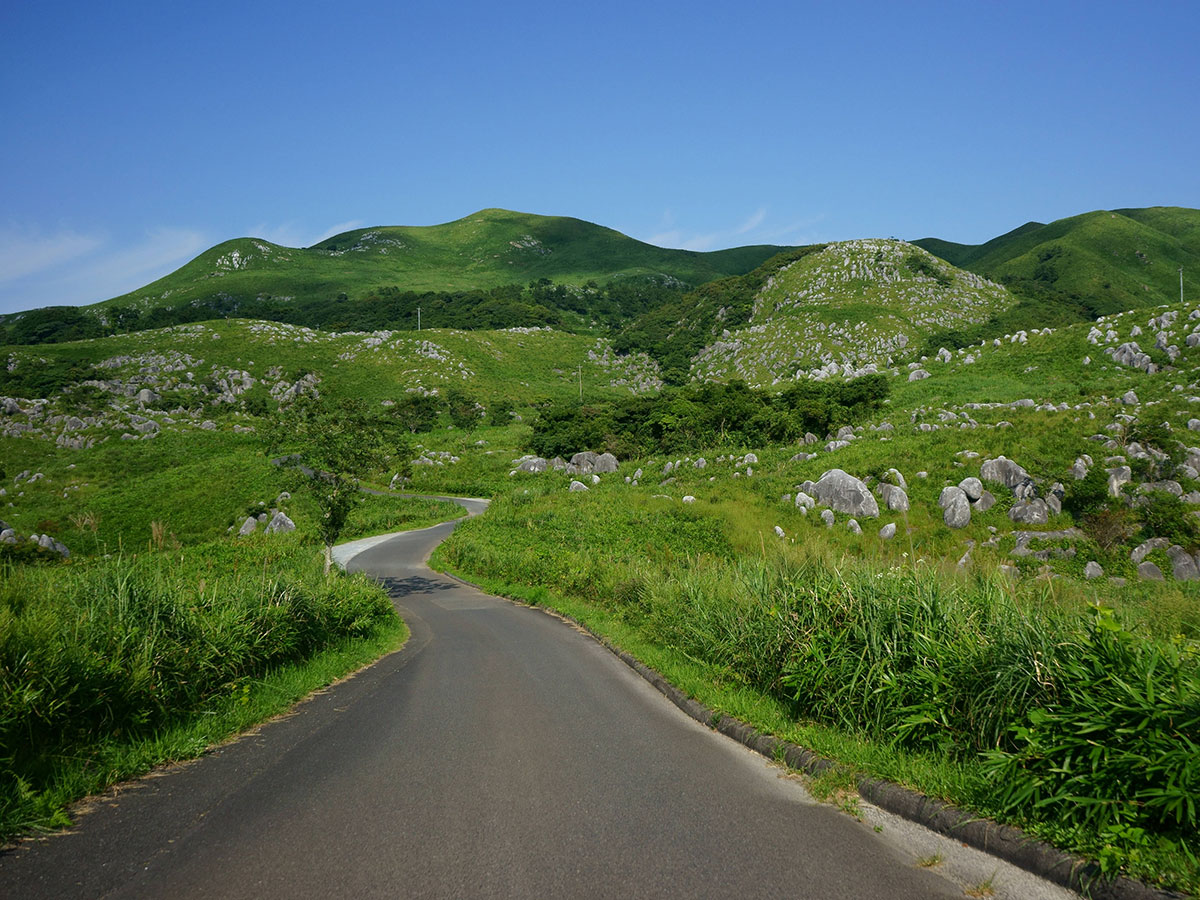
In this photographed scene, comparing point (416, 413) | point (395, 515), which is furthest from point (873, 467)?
point (416, 413)

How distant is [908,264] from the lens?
124m

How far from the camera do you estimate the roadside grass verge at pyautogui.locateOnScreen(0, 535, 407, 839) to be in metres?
5.83

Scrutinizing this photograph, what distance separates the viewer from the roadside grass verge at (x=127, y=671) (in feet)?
19.1

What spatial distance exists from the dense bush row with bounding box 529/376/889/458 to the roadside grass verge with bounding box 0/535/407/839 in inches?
1772

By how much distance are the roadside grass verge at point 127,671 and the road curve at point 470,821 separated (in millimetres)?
439

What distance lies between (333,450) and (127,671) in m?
15.1

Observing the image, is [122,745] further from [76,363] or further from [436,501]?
[76,363]

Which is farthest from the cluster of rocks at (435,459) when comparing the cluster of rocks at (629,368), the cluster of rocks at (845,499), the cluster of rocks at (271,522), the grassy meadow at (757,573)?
the cluster of rocks at (629,368)

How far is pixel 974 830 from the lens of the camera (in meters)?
4.90

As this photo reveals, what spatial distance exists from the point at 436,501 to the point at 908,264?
102573mm

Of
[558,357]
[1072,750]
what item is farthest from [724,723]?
[558,357]

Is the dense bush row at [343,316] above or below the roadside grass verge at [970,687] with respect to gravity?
above

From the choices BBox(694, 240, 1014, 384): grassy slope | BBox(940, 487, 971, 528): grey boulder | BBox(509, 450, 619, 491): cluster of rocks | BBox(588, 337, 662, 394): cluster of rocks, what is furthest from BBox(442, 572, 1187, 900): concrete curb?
BBox(588, 337, 662, 394): cluster of rocks

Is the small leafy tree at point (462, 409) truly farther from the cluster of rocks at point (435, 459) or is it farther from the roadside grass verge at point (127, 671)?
the roadside grass verge at point (127, 671)
